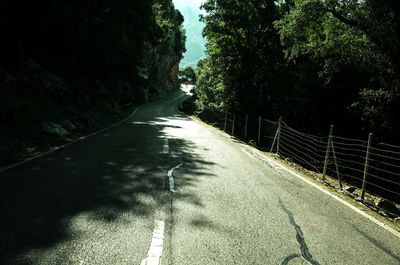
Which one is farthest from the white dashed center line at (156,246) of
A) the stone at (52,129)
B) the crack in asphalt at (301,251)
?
the stone at (52,129)

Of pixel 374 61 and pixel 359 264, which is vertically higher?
pixel 374 61

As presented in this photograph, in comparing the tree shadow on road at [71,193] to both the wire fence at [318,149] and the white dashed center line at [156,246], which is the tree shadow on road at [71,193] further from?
the wire fence at [318,149]

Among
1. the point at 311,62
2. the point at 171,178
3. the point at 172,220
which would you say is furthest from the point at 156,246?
the point at 311,62

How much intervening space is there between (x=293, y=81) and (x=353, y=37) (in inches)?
294

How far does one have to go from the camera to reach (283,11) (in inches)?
773

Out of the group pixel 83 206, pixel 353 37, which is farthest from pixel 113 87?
pixel 83 206

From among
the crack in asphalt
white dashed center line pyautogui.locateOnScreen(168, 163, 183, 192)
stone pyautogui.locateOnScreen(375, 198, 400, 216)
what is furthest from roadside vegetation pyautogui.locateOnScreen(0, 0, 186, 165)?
stone pyautogui.locateOnScreen(375, 198, 400, 216)

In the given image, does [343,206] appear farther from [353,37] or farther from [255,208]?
[353,37]

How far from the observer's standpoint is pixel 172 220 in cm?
345

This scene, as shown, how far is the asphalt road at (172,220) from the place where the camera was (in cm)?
272

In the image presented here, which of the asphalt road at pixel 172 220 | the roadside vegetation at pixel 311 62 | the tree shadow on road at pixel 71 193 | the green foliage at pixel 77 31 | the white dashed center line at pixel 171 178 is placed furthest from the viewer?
the green foliage at pixel 77 31

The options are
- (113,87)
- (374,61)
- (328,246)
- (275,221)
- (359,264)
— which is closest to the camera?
(359,264)

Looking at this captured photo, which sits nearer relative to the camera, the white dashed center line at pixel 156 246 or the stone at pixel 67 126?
the white dashed center line at pixel 156 246

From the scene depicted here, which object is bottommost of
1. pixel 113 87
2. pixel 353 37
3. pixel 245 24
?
pixel 113 87
